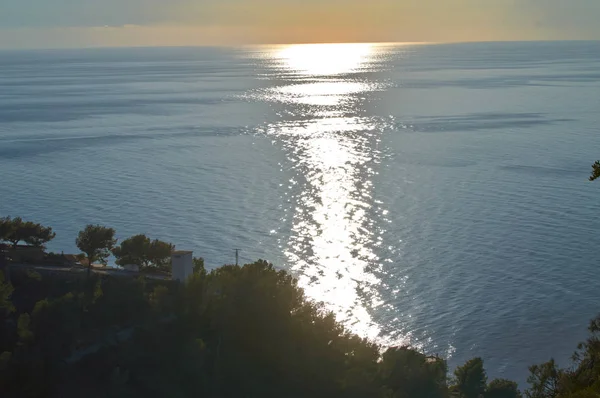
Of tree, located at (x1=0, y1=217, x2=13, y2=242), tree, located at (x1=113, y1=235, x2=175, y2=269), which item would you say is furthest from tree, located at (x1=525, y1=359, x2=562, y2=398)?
tree, located at (x1=0, y1=217, x2=13, y2=242)

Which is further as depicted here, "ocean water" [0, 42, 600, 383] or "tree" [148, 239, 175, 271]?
"ocean water" [0, 42, 600, 383]

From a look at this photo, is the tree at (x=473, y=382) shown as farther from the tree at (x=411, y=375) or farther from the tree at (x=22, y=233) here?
the tree at (x=22, y=233)

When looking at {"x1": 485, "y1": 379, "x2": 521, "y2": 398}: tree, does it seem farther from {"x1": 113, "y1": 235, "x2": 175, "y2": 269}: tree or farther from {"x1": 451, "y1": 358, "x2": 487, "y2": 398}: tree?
{"x1": 113, "y1": 235, "x2": 175, "y2": 269}: tree

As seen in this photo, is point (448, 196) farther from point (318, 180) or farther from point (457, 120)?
point (457, 120)

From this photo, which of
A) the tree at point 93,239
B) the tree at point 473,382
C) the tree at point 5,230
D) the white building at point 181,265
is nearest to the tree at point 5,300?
the tree at point 93,239

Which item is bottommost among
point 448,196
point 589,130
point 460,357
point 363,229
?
point 460,357

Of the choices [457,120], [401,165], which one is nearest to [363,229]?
[401,165]
